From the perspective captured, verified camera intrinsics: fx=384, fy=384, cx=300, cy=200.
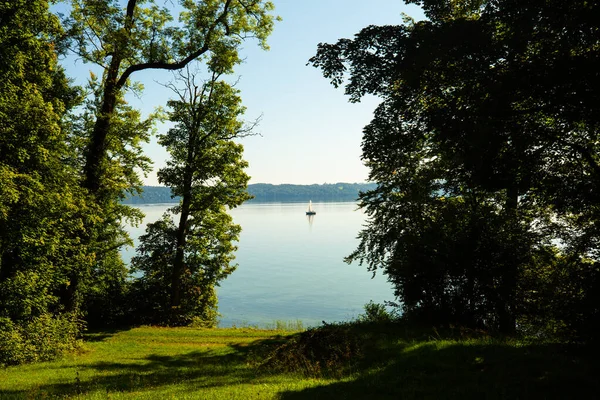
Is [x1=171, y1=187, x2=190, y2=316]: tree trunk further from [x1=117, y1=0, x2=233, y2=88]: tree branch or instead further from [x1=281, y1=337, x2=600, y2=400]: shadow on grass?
[x1=281, y1=337, x2=600, y2=400]: shadow on grass

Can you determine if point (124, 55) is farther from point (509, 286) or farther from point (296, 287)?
point (296, 287)

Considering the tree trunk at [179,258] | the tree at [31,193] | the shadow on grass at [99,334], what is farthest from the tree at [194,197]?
the tree at [31,193]

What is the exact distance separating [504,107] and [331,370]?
8.48 meters

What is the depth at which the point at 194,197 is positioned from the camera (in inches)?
1033

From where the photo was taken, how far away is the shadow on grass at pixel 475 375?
25.9 feet

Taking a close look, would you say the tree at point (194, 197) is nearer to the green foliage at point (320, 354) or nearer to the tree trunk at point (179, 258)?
the tree trunk at point (179, 258)

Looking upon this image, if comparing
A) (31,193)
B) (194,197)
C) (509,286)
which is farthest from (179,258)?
(509,286)

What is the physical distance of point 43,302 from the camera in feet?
52.5

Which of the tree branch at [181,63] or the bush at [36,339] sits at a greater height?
the tree branch at [181,63]

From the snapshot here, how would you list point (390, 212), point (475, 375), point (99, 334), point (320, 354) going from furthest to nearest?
1. point (390, 212)
2. point (99, 334)
3. point (320, 354)
4. point (475, 375)

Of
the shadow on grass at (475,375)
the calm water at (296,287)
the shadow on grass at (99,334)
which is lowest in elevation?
the calm water at (296,287)

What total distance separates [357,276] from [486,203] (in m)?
42.7

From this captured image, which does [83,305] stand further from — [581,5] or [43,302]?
[581,5]

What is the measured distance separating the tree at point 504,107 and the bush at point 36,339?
1456cm
